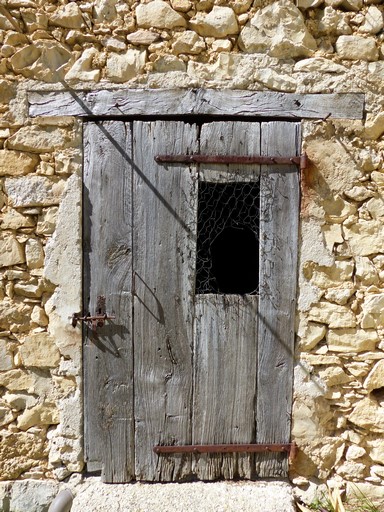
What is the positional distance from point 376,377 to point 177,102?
6.12 ft

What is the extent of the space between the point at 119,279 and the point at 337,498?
171 cm

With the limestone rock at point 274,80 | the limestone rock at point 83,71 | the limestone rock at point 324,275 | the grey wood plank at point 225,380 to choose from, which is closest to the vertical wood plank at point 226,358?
the grey wood plank at point 225,380

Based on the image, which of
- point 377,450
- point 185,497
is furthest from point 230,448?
point 377,450

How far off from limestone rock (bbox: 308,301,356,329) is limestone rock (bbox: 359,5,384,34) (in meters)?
1.50

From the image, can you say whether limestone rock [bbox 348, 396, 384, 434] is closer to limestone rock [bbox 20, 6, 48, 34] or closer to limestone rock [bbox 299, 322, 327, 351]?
limestone rock [bbox 299, 322, 327, 351]

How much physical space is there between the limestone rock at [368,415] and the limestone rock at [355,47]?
6.17 ft

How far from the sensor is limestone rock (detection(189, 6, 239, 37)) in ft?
8.10

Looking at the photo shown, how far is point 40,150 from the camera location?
2.52 metres

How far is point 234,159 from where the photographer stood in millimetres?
2537

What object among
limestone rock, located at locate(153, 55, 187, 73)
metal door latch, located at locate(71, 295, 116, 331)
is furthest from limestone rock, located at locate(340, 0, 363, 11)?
metal door latch, located at locate(71, 295, 116, 331)

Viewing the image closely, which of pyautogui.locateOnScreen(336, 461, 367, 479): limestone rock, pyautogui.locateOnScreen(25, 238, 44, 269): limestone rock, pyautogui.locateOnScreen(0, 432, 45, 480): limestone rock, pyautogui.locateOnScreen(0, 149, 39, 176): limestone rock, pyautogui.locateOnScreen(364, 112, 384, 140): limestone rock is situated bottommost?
pyautogui.locateOnScreen(336, 461, 367, 479): limestone rock

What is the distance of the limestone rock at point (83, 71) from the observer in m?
2.48

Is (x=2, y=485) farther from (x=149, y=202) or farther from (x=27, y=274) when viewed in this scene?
(x=149, y=202)

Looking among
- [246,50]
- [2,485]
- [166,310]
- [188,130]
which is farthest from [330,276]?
[2,485]
